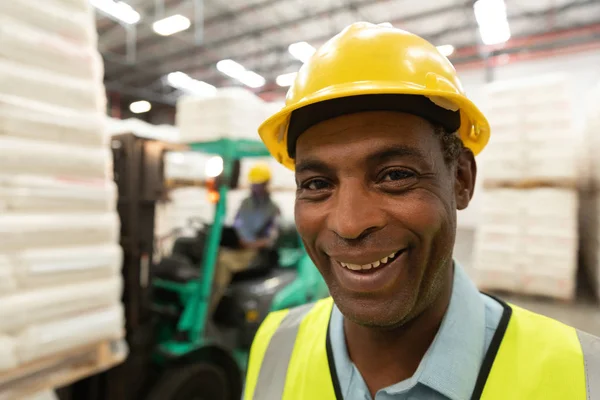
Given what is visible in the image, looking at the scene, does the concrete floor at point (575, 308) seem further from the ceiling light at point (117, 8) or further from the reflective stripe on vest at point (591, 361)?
the ceiling light at point (117, 8)

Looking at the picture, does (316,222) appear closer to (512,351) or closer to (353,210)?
(353,210)

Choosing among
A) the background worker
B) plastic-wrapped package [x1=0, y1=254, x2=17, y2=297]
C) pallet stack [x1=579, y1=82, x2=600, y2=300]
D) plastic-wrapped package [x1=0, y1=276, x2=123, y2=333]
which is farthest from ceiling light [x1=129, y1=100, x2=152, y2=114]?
plastic-wrapped package [x1=0, y1=254, x2=17, y2=297]

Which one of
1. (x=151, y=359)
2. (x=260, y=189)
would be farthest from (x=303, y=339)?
(x=260, y=189)

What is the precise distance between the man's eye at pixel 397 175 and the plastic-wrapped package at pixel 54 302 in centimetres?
183

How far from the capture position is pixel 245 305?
379 centimetres

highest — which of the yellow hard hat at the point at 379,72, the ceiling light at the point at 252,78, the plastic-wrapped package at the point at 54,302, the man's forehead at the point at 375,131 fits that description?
the ceiling light at the point at 252,78

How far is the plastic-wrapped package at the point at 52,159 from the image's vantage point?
71.8 inches

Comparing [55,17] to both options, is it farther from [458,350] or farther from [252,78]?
[252,78]

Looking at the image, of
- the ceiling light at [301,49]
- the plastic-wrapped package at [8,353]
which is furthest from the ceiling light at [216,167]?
the ceiling light at [301,49]

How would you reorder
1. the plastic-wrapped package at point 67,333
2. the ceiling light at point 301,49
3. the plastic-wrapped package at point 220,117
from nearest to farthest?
the plastic-wrapped package at point 67,333, the plastic-wrapped package at point 220,117, the ceiling light at point 301,49

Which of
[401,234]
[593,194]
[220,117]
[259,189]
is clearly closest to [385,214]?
[401,234]

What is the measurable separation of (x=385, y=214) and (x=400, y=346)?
40cm

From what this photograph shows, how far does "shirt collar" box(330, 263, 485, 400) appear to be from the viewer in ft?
3.21

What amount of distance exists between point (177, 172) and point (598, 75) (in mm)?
10744
